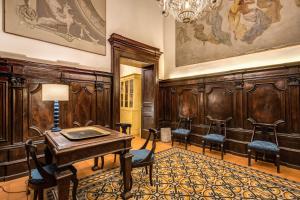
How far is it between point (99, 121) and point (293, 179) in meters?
4.17

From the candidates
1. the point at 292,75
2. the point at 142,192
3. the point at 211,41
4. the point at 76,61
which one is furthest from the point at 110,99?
the point at 292,75

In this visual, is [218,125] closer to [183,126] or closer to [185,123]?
[185,123]

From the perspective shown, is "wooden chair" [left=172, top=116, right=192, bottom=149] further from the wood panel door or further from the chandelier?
→ the chandelier

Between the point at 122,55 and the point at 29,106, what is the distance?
267cm

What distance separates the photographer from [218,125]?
4.33 m

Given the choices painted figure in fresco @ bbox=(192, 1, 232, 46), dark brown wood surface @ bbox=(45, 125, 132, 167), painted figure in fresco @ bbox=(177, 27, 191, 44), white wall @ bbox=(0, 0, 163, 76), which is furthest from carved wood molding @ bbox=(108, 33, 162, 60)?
dark brown wood surface @ bbox=(45, 125, 132, 167)

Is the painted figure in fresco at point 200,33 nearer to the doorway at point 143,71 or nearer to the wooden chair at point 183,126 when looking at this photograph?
the doorway at point 143,71

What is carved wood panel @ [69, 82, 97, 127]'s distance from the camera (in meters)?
3.62

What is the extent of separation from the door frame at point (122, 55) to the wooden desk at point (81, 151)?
2356mm

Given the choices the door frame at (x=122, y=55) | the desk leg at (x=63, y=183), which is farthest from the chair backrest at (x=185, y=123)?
the desk leg at (x=63, y=183)

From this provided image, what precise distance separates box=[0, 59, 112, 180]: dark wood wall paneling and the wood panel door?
2.31 metres

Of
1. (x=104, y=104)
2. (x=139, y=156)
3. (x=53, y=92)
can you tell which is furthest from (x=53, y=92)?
(x=104, y=104)

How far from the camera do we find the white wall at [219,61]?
3484 millimetres

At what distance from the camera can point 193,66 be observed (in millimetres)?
5164
